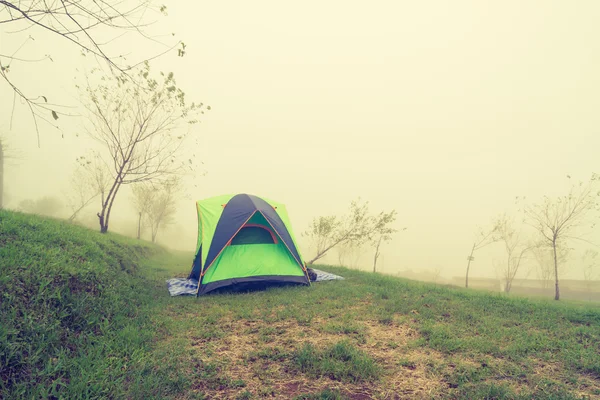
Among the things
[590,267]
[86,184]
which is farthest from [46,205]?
[590,267]

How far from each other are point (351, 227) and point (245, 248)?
1345 cm

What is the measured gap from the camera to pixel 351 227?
70.3 feet

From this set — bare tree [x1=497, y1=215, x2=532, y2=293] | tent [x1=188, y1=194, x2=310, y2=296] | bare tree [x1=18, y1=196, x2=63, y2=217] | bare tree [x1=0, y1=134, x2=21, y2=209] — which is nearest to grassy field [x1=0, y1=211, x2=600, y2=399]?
tent [x1=188, y1=194, x2=310, y2=296]

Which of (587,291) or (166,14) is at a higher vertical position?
(166,14)

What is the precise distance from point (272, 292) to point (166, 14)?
7.15 metres

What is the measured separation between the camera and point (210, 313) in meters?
6.57

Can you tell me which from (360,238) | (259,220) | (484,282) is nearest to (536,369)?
(259,220)

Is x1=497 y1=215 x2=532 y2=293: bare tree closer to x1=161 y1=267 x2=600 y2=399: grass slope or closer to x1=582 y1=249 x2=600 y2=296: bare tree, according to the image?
x1=582 y1=249 x2=600 y2=296: bare tree

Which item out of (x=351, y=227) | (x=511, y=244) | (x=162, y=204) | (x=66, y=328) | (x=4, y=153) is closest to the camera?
(x=66, y=328)

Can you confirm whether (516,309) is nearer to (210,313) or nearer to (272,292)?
(272,292)

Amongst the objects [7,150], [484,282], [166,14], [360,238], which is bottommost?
[484,282]

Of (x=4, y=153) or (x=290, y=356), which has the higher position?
(x=4, y=153)

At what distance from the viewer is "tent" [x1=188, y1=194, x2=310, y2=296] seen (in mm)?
8672

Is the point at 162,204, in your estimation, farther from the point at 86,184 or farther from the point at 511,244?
the point at 511,244
